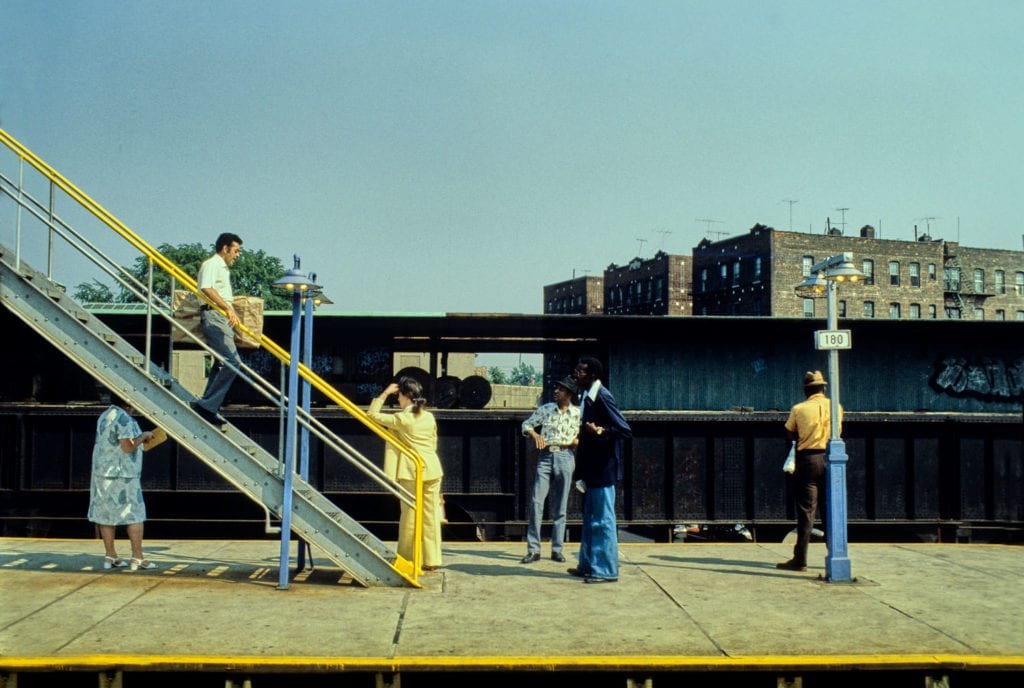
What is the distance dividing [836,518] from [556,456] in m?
3.06

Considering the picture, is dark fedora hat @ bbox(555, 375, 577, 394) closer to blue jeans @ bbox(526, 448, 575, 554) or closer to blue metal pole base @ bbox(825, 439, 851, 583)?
blue jeans @ bbox(526, 448, 575, 554)

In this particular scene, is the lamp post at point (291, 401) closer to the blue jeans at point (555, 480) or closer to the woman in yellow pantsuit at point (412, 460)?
the woman in yellow pantsuit at point (412, 460)

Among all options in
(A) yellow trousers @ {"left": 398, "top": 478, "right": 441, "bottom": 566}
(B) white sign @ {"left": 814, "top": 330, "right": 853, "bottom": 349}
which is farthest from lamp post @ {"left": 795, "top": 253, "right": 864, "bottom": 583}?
(A) yellow trousers @ {"left": 398, "top": 478, "right": 441, "bottom": 566}

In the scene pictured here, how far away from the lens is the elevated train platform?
5.98 meters

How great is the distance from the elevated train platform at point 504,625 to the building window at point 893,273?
60611mm

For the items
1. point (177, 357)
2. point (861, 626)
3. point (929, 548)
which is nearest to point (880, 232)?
point (177, 357)

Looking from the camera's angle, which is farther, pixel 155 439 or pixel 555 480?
pixel 555 480

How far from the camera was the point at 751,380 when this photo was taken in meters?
16.6

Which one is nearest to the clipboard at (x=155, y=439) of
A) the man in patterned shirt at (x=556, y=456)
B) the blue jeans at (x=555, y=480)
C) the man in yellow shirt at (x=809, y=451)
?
the man in patterned shirt at (x=556, y=456)

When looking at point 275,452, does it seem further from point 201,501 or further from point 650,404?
point 650,404

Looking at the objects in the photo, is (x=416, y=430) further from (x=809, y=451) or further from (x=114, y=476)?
(x=809, y=451)

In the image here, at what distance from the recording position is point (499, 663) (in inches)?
236

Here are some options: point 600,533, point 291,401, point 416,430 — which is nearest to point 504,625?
point 600,533

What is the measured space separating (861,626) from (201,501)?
384 inches
